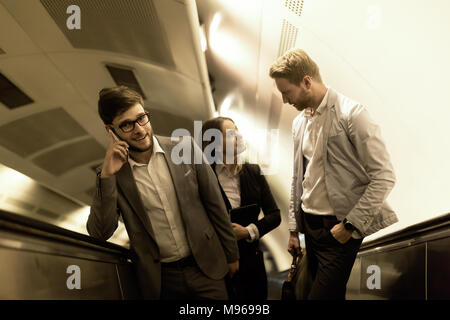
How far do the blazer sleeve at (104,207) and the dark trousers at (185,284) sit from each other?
0.40 meters

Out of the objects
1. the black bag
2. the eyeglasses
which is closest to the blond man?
the black bag

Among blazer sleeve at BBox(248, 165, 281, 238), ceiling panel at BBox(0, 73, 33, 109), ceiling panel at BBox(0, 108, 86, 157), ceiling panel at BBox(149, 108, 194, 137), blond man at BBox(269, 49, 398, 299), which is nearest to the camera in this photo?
blond man at BBox(269, 49, 398, 299)

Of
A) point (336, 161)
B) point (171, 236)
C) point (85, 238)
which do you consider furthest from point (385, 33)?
point (85, 238)

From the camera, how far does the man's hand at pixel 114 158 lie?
2.00 meters

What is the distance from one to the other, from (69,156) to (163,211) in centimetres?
542

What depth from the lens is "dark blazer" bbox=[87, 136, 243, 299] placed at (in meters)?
2.07

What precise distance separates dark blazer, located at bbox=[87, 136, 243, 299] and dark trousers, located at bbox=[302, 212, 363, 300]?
52 cm

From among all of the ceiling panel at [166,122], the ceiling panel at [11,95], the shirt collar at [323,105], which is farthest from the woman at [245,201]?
the ceiling panel at [166,122]

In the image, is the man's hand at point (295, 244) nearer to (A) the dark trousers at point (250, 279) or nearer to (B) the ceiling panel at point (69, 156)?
(A) the dark trousers at point (250, 279)

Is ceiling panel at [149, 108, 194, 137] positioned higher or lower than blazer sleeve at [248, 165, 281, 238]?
higher

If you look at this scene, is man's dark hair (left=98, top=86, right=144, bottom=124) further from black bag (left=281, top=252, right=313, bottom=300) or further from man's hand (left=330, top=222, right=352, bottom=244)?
black bag (left=281, top=252, right=313, bottom=300)

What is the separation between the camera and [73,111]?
18.9 ft
